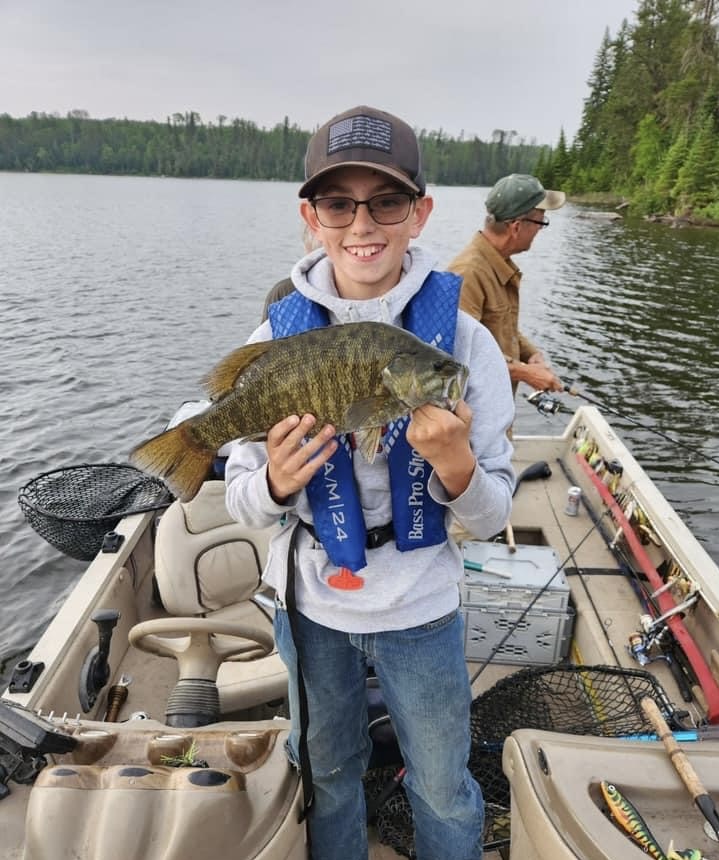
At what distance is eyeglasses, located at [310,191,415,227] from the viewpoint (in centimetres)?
191

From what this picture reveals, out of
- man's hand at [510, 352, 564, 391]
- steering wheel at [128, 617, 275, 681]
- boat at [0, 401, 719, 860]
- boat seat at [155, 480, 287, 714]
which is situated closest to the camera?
boat at [0, 401, 719, 860]

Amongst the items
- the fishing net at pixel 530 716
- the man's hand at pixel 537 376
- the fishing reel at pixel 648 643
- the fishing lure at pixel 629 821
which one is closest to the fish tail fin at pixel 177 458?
the fishing lure at pixel 629 821

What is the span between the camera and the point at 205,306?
20031 mm

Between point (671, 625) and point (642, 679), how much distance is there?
685mm

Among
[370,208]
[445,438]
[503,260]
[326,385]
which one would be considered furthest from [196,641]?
[503,260]

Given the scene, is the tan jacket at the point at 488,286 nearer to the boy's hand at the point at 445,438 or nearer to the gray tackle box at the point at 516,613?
the gray tackle box at the point at 516,613

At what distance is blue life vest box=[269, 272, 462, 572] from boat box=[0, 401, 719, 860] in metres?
0.72

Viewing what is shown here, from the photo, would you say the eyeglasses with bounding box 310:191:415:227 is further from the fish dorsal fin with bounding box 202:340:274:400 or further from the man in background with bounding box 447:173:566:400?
the man in background with bounding box 447:173:566:400

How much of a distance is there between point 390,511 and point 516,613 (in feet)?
8.05


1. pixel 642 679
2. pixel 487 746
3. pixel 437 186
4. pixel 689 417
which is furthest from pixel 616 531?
pixel 437 186

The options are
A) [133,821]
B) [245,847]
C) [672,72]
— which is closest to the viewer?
[133,821]

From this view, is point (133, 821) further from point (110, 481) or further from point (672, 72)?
point (672, 72)

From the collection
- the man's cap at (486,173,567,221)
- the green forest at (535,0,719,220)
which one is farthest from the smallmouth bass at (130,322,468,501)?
the green forest at (535,0,719,220)

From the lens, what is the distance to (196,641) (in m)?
3.05
